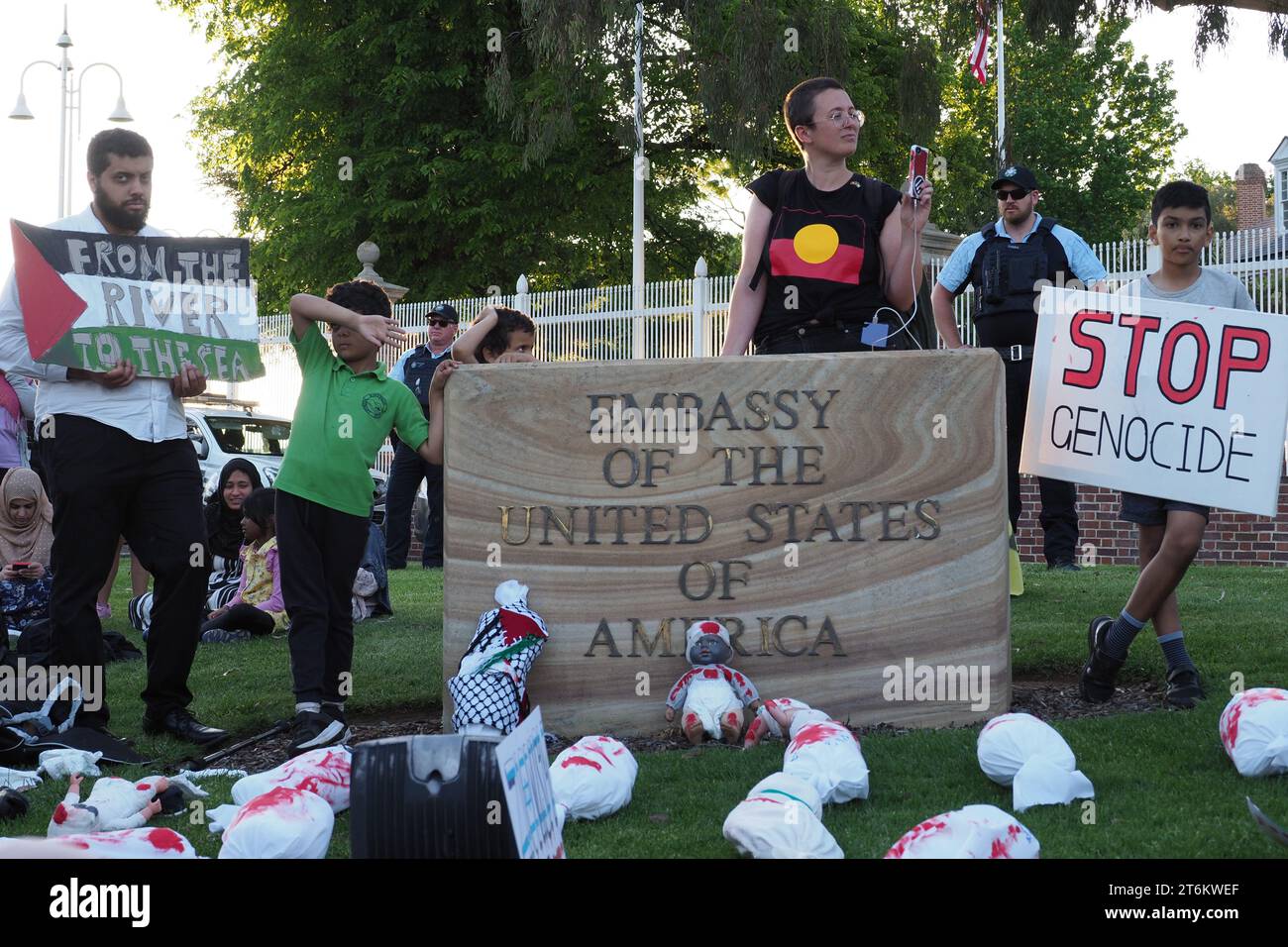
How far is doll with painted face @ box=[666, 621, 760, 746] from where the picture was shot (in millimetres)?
4648

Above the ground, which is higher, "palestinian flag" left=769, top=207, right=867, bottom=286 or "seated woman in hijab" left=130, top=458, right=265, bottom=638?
"palestinian flag" left=769, top=207, right=867, bottom=286

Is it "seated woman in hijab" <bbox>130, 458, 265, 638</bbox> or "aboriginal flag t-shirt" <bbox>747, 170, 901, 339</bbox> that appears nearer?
"aboriginal flag t-shirt" <bbox>747, 170, 901, 339</bbox>

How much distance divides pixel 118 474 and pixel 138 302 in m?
0.61

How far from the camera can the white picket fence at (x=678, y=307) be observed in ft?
40.3

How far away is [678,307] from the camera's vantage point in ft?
50.3

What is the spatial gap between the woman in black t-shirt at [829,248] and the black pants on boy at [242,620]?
133 inches

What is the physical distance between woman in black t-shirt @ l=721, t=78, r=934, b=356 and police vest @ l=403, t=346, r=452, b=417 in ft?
19.0

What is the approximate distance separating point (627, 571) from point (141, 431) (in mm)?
1713

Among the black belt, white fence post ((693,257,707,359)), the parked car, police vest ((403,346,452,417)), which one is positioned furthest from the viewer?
the parked car

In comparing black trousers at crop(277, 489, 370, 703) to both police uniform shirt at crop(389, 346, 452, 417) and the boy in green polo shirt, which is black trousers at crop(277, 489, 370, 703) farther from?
police uniform shirt at crop(389, 346, 452, 417)

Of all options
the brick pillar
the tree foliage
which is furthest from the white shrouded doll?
the brick pillar

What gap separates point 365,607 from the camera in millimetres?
7996
